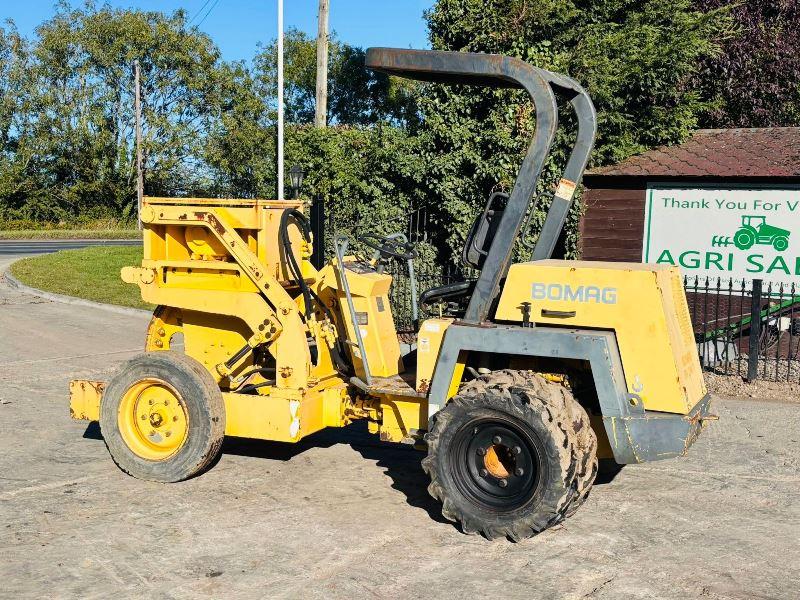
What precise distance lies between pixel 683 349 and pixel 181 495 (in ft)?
11.0

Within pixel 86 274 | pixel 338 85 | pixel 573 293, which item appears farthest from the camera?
pixel 338 85

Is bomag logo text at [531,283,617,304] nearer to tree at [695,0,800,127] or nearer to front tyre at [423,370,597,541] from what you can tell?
front tyre at [423,370,597,541]

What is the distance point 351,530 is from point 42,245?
2931 cm

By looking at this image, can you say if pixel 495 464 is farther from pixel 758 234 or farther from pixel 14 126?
pixel 14 126

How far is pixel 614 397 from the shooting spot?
513 centimetres

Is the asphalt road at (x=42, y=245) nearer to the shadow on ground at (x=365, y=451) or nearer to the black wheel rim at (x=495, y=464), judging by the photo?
the shadow on ground at (x=365, y=451)

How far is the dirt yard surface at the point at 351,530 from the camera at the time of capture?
A: 4699 millimetres

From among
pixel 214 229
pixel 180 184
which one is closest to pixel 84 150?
pixel 180 184

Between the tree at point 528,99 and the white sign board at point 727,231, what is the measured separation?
1254 mm

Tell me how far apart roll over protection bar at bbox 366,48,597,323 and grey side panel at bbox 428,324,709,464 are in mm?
409

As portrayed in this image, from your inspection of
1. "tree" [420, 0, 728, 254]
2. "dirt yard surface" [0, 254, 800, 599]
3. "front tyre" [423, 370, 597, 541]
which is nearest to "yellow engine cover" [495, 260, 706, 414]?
"front tyre" [423, 370, 597, 541]

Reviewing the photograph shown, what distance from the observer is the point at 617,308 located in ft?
17.2

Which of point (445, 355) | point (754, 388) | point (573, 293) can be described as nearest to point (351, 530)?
point (445, 355)

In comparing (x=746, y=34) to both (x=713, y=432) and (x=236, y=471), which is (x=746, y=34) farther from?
(x=236, y=471)
